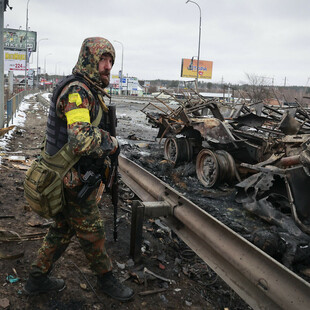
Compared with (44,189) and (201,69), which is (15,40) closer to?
(44,189)

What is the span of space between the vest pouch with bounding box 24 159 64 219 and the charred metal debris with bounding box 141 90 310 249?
294 centimetres

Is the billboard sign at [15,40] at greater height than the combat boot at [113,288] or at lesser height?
greater

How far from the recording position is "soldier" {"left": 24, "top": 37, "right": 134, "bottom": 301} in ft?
7.25

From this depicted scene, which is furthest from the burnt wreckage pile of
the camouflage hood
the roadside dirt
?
the camouflage hood

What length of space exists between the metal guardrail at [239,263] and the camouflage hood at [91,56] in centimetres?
157

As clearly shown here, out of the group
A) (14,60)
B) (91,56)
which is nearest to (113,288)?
(91,56)

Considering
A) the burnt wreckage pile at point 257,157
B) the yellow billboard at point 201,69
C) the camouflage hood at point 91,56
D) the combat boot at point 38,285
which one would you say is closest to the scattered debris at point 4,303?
the combat boot at point 38,285

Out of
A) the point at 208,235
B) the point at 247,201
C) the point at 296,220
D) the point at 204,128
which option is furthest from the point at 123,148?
the point at 208,235

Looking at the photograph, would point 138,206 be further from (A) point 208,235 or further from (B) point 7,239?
(B) point 7,239

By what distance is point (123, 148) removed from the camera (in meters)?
9.30

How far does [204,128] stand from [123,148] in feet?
10.9

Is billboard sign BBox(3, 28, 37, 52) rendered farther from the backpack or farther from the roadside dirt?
the backpack

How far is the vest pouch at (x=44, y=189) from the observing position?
232 centimetres

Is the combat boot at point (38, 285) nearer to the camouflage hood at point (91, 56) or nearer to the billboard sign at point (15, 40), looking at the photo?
the camouflage hood at point (91, 56)
